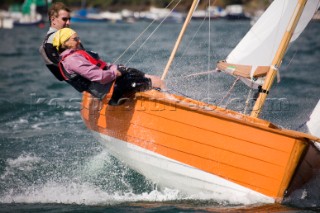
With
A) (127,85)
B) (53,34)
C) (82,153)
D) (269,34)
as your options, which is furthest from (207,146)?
(82,153)

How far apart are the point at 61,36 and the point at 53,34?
265mm

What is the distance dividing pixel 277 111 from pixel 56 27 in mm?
5178

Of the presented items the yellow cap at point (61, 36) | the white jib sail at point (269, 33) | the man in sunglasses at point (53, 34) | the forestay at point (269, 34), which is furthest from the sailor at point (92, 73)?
the white jib sail at point (269, 33)

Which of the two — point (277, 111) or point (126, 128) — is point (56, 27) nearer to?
point (126, 128)

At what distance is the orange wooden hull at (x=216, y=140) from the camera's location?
18.7 ft

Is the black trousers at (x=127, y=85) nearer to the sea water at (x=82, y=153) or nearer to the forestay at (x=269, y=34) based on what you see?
the sea water at (x=82, y=153)

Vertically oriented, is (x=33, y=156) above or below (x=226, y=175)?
below

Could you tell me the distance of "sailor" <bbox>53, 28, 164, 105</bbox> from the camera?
6.04 meters

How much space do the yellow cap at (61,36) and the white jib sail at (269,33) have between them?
267 cm

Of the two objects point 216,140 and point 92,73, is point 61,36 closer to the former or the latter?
point 92,73

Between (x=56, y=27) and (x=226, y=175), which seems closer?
(x=226, y=175)

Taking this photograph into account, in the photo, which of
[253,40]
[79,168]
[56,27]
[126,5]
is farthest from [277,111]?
[126,5]

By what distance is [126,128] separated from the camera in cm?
657

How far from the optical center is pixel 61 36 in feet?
20.2
